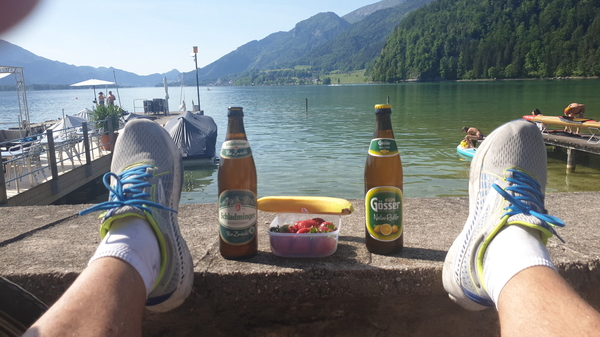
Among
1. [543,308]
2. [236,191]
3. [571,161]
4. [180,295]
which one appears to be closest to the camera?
[543,308]

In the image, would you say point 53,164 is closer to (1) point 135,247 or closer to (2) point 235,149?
(2) point 235,149

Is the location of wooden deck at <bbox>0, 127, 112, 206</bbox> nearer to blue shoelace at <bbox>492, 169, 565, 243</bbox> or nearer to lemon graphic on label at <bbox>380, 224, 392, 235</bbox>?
lemon graphic on label at <bbox>380, 224, 392, 235</bbox>

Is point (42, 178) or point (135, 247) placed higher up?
point (135, 247)

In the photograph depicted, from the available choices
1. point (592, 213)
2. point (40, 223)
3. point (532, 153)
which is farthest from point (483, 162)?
point (40, 223)

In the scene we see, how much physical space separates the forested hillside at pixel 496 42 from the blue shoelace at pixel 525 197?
115 m

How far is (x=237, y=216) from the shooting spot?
176cm

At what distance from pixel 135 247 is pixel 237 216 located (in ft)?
1.40

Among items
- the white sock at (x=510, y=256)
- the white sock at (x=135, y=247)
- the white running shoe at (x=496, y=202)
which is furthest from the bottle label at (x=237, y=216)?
the white sock at (x=510, y=256)

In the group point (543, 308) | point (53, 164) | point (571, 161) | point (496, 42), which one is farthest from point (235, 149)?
point (496, 42)

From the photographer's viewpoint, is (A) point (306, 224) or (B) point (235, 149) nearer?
(B) point (235, 149)

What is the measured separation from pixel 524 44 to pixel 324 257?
5270 inches

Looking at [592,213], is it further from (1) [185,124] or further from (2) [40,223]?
(1) [185,124]

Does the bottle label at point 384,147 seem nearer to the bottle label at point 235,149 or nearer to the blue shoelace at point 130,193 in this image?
the bottle label at point 235,149

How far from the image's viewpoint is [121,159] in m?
1.97
